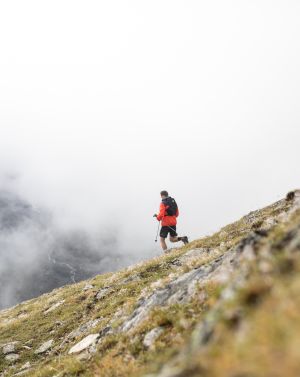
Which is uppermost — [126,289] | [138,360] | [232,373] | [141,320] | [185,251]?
[185,251]

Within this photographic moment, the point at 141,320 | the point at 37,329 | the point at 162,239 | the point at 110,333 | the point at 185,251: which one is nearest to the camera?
the point at 141,320

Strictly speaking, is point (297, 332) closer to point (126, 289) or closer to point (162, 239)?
point (126, 289)

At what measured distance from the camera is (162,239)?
2877 cm

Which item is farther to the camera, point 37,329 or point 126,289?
point 37,329

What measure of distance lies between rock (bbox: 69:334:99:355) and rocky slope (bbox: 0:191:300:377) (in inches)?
1.8

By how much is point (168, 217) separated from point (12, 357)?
13844 mm

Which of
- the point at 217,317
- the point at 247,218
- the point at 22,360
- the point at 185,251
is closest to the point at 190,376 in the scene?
the point at 217,317

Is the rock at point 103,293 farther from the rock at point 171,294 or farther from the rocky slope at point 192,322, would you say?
the rock at point 171,294

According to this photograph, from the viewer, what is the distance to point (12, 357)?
57.5 feet

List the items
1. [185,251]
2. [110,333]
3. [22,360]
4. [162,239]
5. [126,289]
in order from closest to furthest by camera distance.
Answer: [110,333], [22,360], [126,289], [185,251], [162,239]

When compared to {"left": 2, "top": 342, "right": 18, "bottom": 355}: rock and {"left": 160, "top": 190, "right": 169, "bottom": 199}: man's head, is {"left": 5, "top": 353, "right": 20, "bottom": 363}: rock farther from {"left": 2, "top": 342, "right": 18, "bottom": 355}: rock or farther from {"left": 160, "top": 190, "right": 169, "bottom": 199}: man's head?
{"left": 160, "top": 190, "right": 169, "bottom": 199}: man's head

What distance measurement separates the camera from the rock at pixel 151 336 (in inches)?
370

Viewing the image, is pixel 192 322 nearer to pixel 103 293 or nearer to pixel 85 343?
pixel 85 343

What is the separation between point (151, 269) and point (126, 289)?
296 cm
